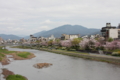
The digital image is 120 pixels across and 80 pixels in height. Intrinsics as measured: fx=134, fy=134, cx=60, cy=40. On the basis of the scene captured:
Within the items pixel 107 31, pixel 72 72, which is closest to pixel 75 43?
pixel 107 31

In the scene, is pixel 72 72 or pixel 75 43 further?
pixel 75 43

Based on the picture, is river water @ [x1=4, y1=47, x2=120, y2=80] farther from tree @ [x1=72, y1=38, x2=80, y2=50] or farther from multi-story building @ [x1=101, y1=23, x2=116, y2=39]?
multi-story building @ [x1=101, y1=23, x2=116, y2=39]

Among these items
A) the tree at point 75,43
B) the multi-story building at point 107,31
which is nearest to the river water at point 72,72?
the tree at point 75,43

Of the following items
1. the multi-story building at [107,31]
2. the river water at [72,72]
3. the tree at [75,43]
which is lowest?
the river water at [72,72]

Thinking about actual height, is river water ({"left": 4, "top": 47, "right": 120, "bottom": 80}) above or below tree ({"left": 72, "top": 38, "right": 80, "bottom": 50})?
below

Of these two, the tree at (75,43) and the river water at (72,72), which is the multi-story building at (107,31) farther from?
the river water at (72,72)

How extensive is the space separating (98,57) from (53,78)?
21.4 metres

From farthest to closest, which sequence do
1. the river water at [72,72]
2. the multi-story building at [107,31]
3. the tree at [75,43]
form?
the multi-story building at [107,31], the tree at [75,43], the river water at [72,72]

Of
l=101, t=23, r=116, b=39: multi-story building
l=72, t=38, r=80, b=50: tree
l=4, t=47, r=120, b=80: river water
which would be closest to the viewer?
l=4, t=47, r=120, b=80: river water

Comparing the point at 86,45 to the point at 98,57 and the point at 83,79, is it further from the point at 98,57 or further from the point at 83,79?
the point at 83,79

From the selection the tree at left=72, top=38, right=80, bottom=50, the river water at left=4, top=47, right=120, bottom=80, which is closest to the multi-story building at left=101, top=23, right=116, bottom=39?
the tree at left=72, top=38, right=80, bottom=50

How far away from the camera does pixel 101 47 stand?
171 feet

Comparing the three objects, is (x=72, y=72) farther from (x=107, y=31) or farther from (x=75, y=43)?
(x=107, y=31)

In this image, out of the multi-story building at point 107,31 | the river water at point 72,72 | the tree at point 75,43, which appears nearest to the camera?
the river water at point 72,72
